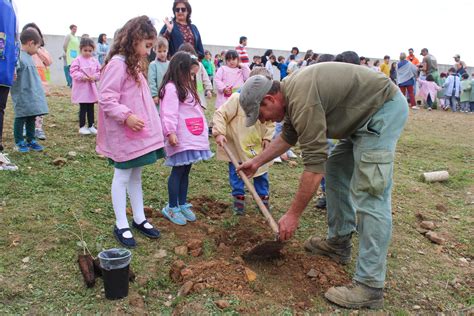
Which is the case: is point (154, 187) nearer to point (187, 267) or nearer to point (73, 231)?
point (73, 231)

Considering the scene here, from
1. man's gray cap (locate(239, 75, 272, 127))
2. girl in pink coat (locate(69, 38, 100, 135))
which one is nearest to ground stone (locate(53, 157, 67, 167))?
girl in pink coat (locate(69, 38, 100, 135))

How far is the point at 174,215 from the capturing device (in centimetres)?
425

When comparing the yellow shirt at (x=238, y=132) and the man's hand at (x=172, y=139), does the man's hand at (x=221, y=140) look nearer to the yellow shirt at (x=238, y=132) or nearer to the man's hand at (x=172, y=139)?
the yellow shirt at (x=238, y=132)

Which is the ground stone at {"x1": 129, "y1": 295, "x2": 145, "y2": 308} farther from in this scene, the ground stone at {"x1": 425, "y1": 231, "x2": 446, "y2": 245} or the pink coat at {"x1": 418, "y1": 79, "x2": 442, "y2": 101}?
the pink coat at {"x1": 418, "y1": 79, "x2": 442, "y2": 101}

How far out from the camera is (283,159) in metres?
7.14

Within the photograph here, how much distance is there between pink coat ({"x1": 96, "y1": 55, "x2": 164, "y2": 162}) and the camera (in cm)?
341

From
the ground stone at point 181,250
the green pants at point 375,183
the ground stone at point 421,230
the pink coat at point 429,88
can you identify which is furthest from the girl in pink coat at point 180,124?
the pink coat at point 429,88

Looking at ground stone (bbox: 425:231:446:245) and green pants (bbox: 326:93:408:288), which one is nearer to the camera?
green pants (bbox: 326:93:408:288)

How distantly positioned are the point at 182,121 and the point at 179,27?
2.47 metres

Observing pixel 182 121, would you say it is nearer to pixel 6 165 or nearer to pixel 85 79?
pixel 6 165

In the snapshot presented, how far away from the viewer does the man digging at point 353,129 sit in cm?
286

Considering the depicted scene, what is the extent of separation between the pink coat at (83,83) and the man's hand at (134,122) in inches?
161

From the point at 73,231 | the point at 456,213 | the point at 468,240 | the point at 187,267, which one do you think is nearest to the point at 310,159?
the point at 187,267

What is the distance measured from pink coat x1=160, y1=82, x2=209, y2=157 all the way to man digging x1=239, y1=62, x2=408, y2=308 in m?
1.21
